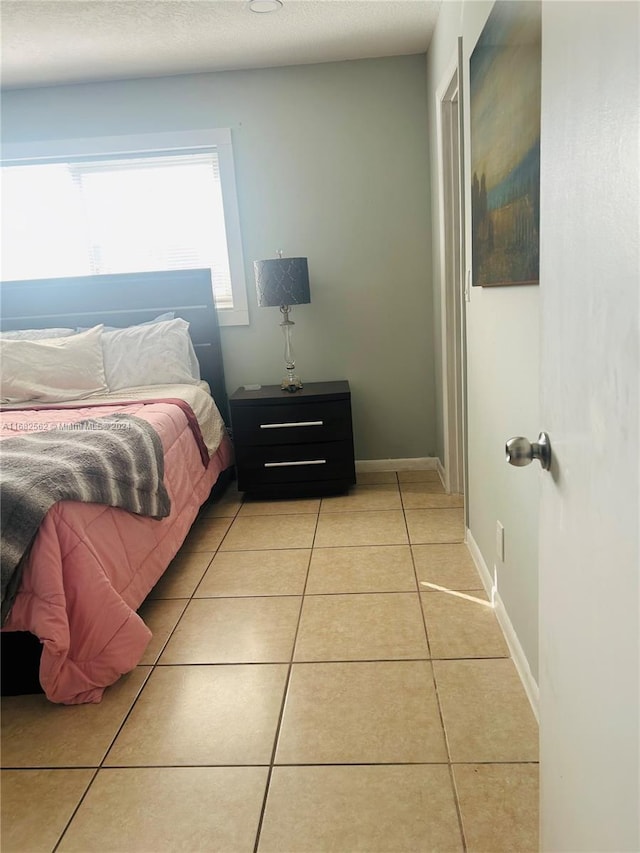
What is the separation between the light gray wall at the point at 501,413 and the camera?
1601 mm

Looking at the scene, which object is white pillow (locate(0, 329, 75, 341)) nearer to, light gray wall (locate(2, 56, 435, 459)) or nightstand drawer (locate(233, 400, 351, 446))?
light gray wall (locate(2, 56, 435, 459))

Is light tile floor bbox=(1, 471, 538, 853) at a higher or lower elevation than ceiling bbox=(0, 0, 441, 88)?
lower

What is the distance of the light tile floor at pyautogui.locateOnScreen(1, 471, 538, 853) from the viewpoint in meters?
1.33

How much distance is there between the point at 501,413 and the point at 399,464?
1993 millimetres

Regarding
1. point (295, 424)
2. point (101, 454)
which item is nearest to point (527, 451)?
point (101, 454)

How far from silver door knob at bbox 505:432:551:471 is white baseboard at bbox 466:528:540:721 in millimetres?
917

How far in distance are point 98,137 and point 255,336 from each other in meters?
1.53

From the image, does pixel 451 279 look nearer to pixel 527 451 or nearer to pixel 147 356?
pixel 147 356

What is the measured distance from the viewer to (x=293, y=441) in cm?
342

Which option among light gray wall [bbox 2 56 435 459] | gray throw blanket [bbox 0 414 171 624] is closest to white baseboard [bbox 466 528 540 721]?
gray throw blanket [bbox 0 414 171 624]

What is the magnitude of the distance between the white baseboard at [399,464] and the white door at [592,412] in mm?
2951

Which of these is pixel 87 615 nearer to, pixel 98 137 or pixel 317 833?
pixel 317 833

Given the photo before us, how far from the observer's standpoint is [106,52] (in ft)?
10.0

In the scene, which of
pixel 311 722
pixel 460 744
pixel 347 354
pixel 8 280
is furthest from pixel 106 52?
pixel 460 744
